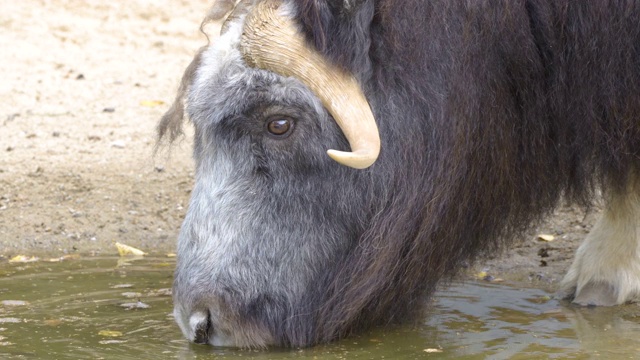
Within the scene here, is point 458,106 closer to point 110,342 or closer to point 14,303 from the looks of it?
point 110,342

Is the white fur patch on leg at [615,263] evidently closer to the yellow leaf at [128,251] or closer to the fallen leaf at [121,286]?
the fallen leaf at [121,286]

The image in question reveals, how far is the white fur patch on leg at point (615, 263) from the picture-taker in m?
4.30

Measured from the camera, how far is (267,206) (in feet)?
11.8

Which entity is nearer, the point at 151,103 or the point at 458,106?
Answer: the point at 458,106

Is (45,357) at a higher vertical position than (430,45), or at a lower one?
lower

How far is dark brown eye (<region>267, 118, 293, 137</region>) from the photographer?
3582 millimetres

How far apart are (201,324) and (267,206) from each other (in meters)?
0.42

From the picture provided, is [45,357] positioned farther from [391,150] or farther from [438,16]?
[438,16]

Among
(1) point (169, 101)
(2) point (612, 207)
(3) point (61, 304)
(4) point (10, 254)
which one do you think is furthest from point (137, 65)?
(2) point (612, 207)

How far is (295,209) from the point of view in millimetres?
3592

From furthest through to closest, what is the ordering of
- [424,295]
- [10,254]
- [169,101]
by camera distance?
[169,101], [10,254], [424,295]

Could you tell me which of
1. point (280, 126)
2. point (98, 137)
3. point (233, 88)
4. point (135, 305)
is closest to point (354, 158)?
point (280, 126)

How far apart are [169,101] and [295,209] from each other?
424 cm

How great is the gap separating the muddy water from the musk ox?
0.16m
